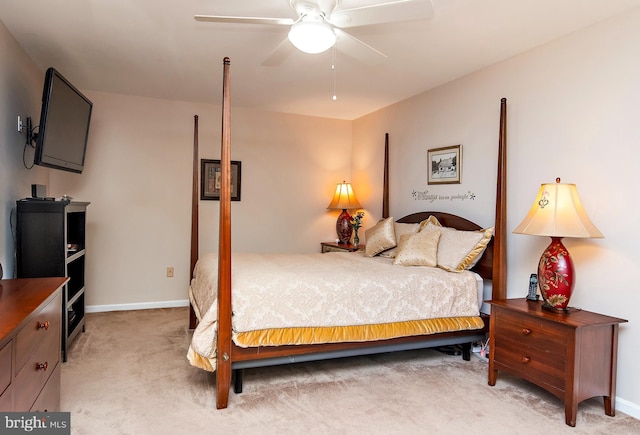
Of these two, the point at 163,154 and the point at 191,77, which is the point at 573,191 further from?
the point at 163,154

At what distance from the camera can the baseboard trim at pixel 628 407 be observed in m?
2.45

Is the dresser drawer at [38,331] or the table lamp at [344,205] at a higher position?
the table lamp at [344,205]

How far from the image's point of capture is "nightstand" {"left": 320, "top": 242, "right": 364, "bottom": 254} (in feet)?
16.0

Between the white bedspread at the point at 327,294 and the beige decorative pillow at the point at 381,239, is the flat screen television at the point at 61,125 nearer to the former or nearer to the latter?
the white bedspread at the point at 327,294

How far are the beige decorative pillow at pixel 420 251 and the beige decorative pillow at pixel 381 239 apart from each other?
42 cm

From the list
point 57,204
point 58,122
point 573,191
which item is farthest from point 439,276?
point 58,122

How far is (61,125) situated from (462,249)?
325 cm

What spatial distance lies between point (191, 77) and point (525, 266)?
10.8ft

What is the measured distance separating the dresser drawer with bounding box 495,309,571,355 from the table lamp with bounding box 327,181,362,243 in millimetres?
2680

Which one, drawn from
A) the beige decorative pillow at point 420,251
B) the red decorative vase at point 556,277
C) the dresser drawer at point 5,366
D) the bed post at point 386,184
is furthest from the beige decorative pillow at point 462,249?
the dresser drawer at point 5,366

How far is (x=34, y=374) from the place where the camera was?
1729 mm

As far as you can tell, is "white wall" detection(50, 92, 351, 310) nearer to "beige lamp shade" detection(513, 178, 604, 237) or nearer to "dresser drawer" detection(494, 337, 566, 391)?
"dresser drawer" detection(494, 337, 566, 391)

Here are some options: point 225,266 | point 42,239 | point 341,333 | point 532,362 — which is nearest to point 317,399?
point 341,333

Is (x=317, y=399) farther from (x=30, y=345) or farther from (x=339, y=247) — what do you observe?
(x=339, y=247)
